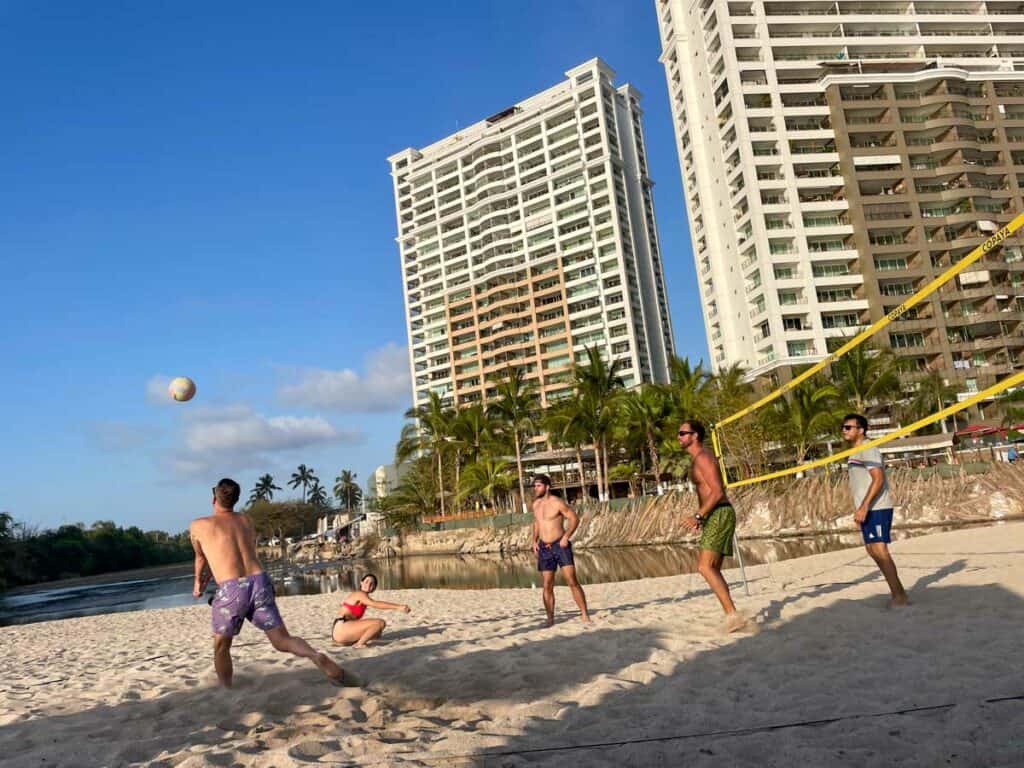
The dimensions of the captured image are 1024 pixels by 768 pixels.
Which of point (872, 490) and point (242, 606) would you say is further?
point (872, 490)

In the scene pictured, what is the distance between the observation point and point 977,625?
4.73 m

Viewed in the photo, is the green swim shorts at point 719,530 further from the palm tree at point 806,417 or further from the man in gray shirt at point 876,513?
the palm tree at point 806,417

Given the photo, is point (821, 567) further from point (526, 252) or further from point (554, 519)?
point (526, 252)

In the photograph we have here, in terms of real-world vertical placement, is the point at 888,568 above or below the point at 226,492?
below

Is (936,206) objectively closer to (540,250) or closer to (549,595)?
(540,250)

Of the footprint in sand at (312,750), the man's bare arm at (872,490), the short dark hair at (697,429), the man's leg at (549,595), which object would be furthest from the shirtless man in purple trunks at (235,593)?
the man's bare arm at (872,490)

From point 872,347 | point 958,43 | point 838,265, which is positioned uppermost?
point 958,43

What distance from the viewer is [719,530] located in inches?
221

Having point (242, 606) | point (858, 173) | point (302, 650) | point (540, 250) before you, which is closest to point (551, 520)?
point (302, 650)

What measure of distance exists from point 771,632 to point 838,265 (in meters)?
48.1

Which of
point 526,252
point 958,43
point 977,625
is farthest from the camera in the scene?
point 526,252

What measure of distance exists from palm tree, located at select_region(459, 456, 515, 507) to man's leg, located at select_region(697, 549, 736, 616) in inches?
1430

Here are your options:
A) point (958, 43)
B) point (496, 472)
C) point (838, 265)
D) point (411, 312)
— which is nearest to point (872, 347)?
point (838, 265)

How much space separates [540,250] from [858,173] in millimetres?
36879
